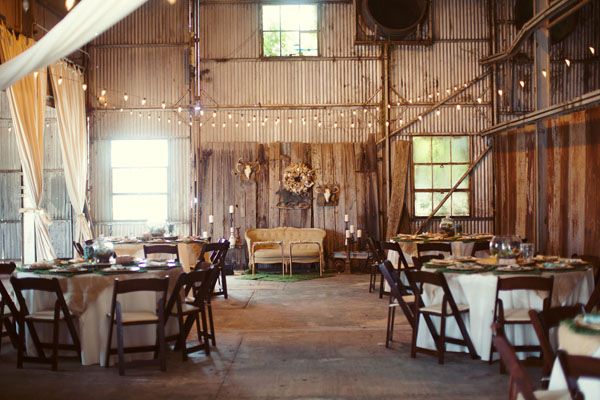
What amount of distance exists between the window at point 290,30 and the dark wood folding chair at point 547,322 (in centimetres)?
1189

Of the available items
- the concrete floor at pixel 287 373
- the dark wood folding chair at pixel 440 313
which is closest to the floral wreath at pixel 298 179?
the concrete floor at pixel 287 373

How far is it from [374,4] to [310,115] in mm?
2758

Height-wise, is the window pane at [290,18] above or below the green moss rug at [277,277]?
above

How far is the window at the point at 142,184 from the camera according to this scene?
15.1 metres

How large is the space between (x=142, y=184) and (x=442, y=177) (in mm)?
6613

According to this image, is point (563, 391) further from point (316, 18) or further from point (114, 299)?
point (316, 18)

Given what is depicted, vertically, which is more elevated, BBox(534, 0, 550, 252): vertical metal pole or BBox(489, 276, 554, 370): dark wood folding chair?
BBox(534, 0, 550, 252): vertical metal pole

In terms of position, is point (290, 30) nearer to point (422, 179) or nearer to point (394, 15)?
point (394, 15)

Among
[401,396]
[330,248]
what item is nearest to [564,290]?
[401,396]

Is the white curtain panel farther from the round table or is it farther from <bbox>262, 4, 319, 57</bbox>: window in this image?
<bbox>262, 4, 319, 57</bbox>: window

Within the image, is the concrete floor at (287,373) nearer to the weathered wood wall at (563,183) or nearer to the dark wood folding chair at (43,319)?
the dark wood folding chair at (43,319)

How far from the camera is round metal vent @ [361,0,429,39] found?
14711mm

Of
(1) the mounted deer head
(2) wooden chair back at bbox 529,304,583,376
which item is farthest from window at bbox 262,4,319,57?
(2) wooden chair back at bbox 529,304,583,376

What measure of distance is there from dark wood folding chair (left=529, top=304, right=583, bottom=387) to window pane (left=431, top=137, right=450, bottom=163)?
11046 mm
